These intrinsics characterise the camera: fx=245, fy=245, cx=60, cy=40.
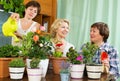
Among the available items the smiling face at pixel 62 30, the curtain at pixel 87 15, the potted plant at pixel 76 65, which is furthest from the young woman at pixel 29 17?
the curtain at pixel 87 15

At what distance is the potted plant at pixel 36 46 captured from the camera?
1.50m

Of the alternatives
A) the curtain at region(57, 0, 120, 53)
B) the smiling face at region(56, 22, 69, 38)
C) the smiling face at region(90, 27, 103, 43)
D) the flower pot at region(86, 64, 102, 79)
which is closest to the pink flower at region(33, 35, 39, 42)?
the flower pot at region(86, 64, 102, 79)

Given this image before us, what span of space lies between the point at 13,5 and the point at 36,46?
1550mm

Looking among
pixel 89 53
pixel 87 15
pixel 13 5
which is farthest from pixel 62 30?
pixel 87 15

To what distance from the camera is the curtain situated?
11.4 ft

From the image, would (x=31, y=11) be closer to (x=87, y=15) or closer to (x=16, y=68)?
(x=16, y=68)

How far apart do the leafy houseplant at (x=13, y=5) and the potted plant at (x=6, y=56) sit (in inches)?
52.7

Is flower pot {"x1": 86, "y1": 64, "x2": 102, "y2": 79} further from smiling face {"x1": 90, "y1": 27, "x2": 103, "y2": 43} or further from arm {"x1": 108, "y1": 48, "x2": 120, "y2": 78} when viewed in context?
smiling face {"x1": 90, "y1": 27, "x2": 103, "y2": 43}

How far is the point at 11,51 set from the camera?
1.60 metres

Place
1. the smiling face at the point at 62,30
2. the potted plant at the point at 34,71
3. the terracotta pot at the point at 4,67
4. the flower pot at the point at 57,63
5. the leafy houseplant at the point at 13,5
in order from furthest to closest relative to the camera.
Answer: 1. the leafy houseplant at the point at 13,5
2. the smiling face at the point at 62,30
3. the flower pot at the point at 57,63
4. the terracotta pot at the point at 4,67
5. the potted plant at the point at 34,71

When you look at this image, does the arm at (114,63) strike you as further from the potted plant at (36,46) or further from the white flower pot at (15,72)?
the white flower pot at (15,72)

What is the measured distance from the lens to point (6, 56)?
5.18 ft

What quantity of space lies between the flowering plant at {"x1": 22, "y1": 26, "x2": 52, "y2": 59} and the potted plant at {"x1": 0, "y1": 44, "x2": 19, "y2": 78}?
84 millimetres

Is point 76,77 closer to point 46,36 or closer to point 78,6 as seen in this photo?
point 46,36
